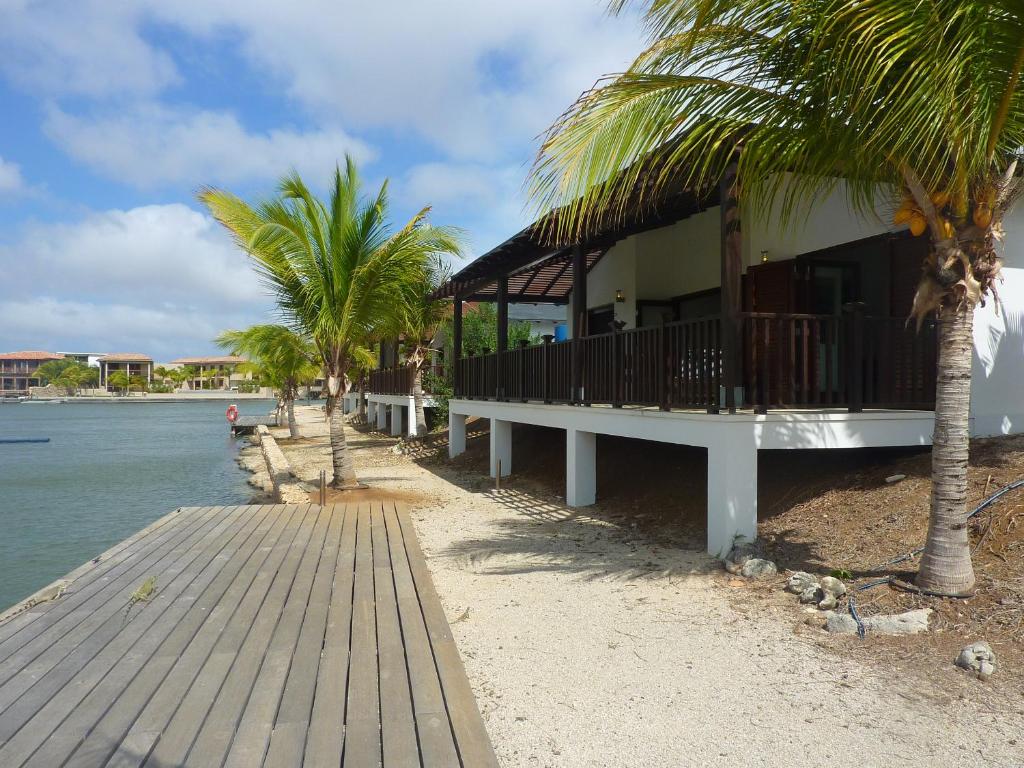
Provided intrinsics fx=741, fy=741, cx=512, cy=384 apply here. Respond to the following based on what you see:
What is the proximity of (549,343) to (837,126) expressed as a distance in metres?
7.15

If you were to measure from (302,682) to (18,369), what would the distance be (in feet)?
648

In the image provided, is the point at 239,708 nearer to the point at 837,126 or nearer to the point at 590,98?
the point at 590,98

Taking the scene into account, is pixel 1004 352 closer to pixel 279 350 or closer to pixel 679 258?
pixel 679 258

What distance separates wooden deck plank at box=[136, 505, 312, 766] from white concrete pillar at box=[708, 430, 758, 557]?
382 centimetres

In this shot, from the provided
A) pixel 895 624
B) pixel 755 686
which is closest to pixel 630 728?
pixel 755 686

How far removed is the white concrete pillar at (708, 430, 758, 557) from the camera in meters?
6.85

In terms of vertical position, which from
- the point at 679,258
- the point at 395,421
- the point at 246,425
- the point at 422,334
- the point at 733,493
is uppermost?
the point at 679,258

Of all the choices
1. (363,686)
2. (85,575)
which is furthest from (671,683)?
(85,575)

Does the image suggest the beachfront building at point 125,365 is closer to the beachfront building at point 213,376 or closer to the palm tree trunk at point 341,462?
the beachfront building at point 213,376

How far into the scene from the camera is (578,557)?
287 inches

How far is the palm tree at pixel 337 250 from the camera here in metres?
11.4

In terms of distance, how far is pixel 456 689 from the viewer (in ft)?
11.8

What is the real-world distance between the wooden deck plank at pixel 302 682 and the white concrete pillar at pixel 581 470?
4747 millimetres

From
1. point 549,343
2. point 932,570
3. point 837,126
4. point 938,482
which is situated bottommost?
point 932,570
